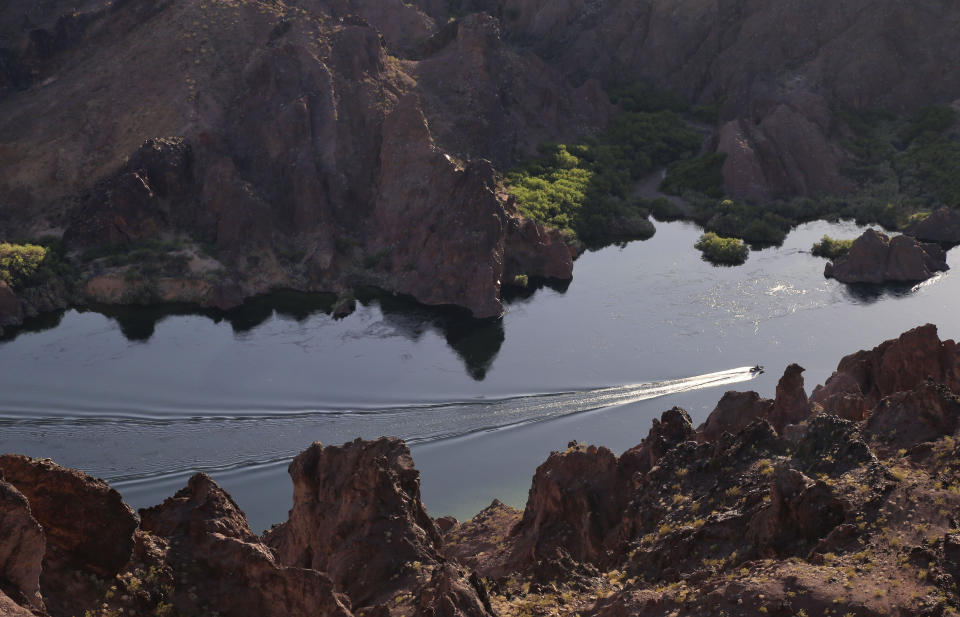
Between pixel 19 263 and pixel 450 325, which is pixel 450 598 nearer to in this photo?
pixel 450 325

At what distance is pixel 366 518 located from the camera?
35.2m

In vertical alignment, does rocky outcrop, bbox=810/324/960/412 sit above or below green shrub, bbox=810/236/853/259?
below

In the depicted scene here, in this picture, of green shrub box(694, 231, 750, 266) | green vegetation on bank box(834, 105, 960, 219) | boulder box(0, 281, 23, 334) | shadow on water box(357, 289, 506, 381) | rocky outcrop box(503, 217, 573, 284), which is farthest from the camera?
green vegetation on bank box(834, 105, 960, 219)

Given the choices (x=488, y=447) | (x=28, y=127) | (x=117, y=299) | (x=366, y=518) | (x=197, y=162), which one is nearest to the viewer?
(x=366, y=518)

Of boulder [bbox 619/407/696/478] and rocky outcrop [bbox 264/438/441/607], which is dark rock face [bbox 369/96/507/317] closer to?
boulder [bbox 619/407/696/478]

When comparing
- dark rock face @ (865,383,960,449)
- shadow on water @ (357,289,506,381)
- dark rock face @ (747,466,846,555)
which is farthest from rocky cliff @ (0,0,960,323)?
dark rock face @ (747,466,846,555)

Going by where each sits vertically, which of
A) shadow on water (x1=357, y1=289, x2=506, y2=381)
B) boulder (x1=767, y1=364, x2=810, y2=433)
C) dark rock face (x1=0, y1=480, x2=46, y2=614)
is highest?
shadow on water (x1=357, y1=289, x2=506, y2=381)

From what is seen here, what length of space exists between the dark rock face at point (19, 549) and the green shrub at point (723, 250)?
239 feet

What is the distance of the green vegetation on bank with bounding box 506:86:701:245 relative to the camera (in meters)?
95.8

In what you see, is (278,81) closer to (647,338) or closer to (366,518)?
(647,338)

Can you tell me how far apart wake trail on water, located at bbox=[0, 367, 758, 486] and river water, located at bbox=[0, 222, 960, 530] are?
0.12 meters

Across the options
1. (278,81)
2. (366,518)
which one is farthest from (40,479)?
(278,81)

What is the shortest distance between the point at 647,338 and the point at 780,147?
4003 centimetres

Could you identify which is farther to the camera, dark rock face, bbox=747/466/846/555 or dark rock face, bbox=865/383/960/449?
dark rock face, bbox=865/383/960/449
